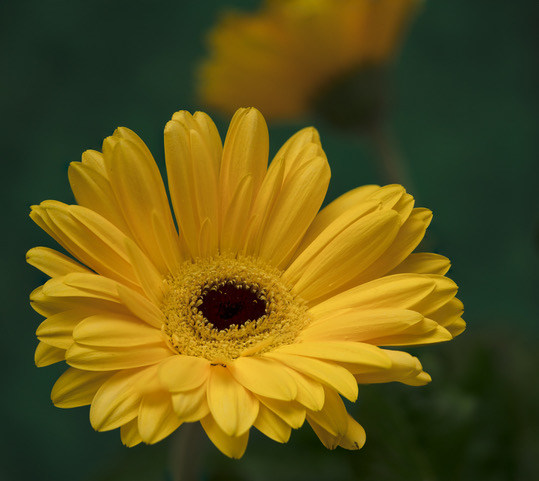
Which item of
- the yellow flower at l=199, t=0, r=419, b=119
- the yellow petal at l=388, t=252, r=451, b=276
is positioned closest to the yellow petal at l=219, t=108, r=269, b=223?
the yellow petal at l=388, t=252, r=451, b=276

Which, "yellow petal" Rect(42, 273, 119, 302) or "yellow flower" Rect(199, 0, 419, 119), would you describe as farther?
"yellow flower" Rect(199, 0, 419, 119)

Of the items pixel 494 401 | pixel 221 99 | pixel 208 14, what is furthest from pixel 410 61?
pixel 494 401

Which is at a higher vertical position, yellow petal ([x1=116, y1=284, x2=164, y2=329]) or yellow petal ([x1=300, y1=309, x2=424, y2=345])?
yellow petal ([x1=300, y1=309, x2=424, y2=345])

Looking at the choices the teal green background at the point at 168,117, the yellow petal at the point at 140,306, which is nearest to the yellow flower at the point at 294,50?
the teal green background at the point at 168,117

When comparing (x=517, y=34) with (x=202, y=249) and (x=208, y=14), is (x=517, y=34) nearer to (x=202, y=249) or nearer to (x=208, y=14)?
(x=208, y=14)

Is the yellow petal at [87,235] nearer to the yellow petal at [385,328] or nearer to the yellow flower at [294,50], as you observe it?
the yellow petal at [385,328]

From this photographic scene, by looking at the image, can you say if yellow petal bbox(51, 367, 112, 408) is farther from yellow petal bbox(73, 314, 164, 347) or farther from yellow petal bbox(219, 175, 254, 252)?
yellow petal bbox(219, 175, 254, 252)

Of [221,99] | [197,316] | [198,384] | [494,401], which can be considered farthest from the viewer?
[221,99]
